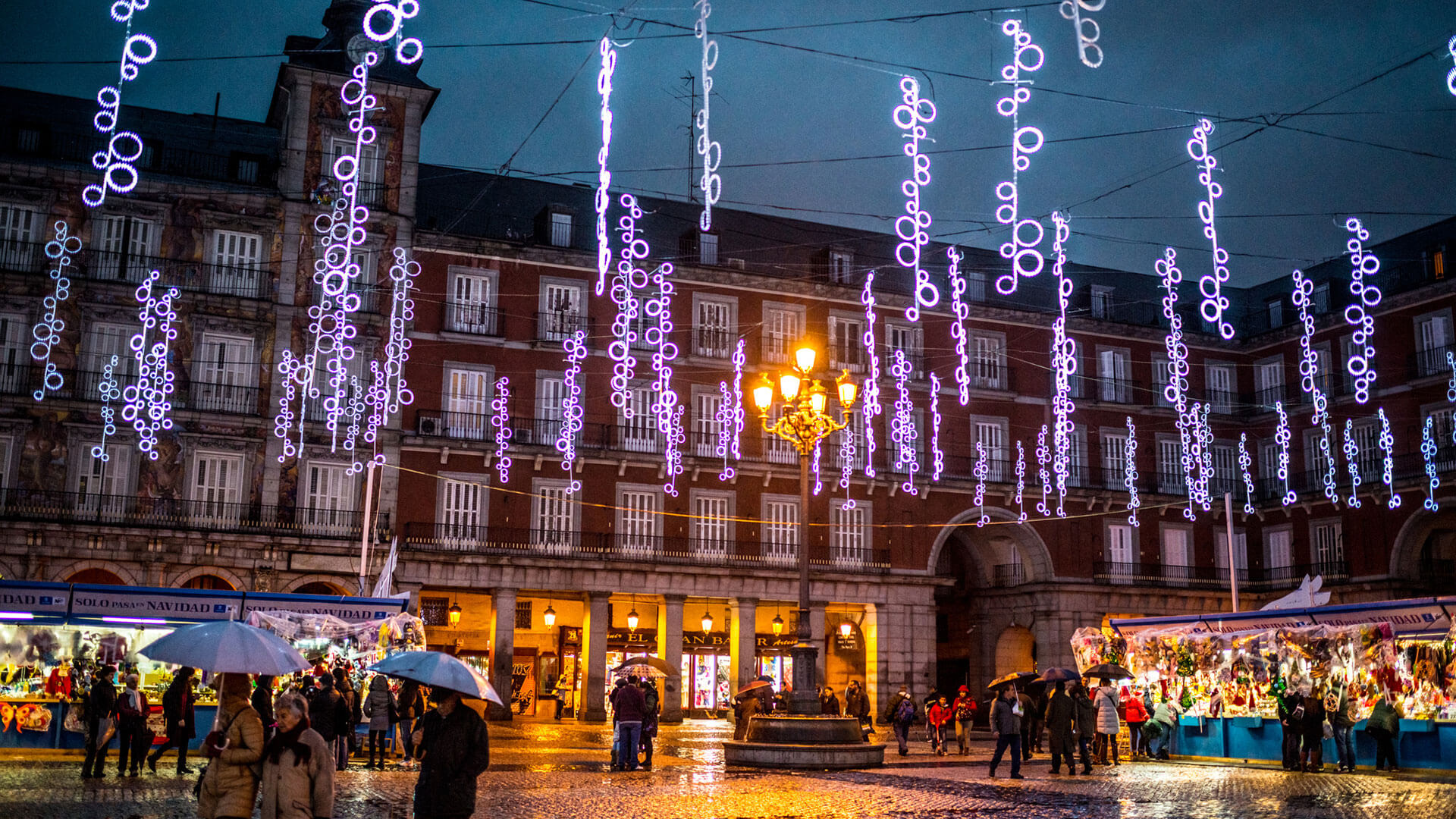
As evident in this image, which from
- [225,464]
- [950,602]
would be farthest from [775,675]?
[225,464]

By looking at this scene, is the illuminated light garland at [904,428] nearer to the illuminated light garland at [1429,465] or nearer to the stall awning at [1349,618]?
the illuminated light garland at [1429,465]

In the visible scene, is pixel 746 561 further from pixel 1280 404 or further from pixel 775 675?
pixel 1280 404

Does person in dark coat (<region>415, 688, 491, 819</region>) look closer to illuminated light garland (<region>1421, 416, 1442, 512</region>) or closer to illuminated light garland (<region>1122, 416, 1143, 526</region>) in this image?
illuminated light garland (<region>1421, 416, 1442, 512</region>)

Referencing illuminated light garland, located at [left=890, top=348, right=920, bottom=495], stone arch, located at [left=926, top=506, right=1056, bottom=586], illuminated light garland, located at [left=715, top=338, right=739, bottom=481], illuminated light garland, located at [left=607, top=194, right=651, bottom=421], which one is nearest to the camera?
illuminated light garland, located at [left=607, top=194, right=651, bottom=421]


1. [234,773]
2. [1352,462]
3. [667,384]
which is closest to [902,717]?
[667,384]

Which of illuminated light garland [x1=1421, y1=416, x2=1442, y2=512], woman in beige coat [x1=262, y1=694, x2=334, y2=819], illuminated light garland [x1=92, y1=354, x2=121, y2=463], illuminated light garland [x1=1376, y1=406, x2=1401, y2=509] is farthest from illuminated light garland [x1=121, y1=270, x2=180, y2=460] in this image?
illuminated light garland [x1=1421, y1=416, x2=1442, y2=512]

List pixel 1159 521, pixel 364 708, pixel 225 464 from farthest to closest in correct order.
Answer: pixel 1159 521, pixel 225 464, pixel 364 708

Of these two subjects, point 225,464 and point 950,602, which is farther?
point 950,602

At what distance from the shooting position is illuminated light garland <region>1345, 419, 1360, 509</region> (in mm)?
36500

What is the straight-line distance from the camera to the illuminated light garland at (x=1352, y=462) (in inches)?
1437

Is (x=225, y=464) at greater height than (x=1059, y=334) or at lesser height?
lesser

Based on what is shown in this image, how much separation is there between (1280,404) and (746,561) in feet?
56.2

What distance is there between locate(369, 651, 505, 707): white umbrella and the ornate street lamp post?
899 centimetres

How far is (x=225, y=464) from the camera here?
31.8 m
